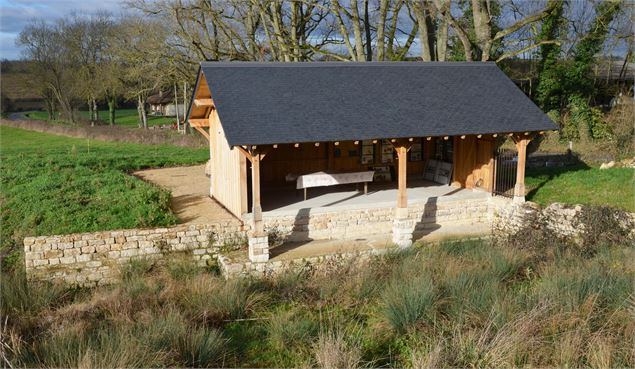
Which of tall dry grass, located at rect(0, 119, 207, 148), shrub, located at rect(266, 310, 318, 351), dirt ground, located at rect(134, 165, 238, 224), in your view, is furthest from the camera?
tall dry grass, located at rect(0, 119, 207, 148)

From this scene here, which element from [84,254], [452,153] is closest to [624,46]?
[452,153]

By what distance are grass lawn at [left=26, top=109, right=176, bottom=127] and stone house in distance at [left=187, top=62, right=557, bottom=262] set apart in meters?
34.2

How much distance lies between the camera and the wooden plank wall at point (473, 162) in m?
14.0

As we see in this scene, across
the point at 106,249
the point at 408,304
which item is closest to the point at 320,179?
the point at 106,249

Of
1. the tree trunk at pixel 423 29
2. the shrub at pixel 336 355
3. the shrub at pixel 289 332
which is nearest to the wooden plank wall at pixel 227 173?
the shrub at pixel 289 332

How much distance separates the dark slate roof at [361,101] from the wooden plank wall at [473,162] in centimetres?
140

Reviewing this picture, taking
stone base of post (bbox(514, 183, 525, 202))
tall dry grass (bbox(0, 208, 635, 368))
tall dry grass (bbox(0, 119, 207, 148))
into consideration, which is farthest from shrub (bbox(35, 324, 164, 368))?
tall dry grass (bbox(0, 119, 207, 148))

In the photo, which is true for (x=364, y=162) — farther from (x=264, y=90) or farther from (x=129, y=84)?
(x=129, y=84)

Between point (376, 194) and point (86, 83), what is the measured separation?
33497 millimetres

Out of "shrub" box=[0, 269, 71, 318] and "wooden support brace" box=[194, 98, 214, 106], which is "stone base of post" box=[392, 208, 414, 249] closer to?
"wooden support brace" box=[194, 98, 214, 106]

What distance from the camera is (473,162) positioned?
1459 centimetres

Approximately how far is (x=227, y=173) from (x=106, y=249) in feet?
11.6

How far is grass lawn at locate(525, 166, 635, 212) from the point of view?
508 inches

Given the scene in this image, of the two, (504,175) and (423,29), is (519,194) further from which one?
(423,29)
